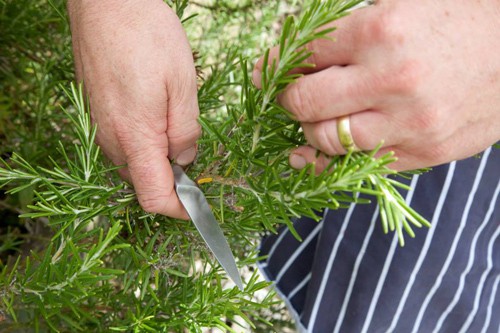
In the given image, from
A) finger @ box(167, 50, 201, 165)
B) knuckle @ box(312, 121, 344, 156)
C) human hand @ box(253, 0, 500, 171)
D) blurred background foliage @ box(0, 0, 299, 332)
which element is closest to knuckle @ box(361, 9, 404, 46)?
human hand @ box(253, 0, 500, 171)

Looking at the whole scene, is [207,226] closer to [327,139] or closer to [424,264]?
[327,139]

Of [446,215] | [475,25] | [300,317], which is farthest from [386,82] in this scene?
[300,317]

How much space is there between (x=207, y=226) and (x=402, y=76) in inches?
13.4

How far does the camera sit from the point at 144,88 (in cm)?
80

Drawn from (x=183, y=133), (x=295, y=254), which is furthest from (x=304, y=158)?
(x=295, y=254)

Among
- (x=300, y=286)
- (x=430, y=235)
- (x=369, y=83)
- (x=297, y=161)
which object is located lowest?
(x=300, y=286)

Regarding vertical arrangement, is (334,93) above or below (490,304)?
above

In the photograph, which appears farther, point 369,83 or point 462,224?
point 462,224

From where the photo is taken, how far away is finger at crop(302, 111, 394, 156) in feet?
2.07

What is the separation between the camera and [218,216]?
0.84 m

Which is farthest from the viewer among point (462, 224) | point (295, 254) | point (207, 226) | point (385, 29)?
point (295, 254)

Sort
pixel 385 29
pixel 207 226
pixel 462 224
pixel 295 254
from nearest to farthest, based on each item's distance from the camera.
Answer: pixel 385 29 < pixel 207 226 < pixel 462 224 < pixel 295 254

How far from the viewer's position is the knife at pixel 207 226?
77 centimetres

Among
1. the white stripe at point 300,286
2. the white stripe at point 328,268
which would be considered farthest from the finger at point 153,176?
the white stripe at point 300,286
